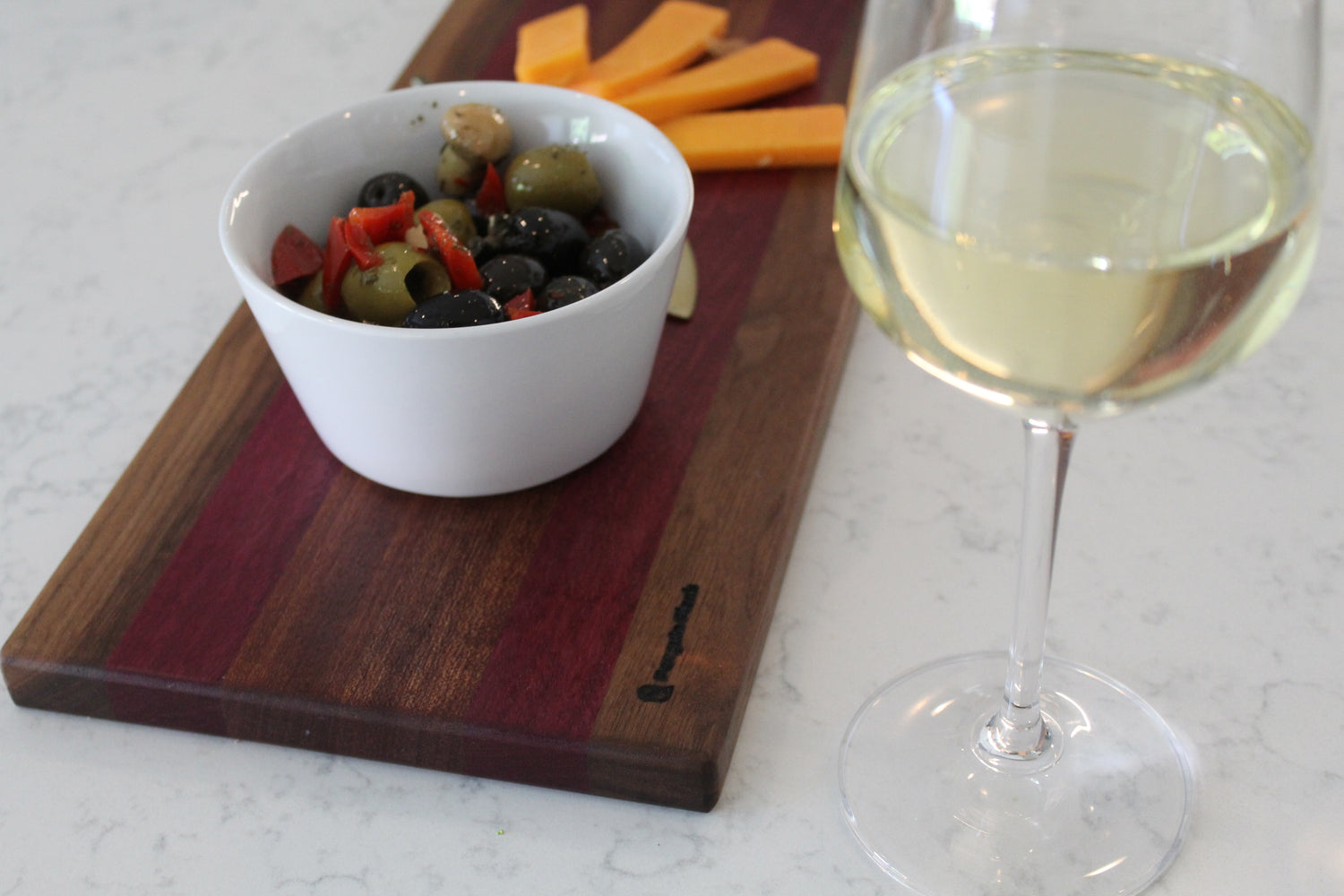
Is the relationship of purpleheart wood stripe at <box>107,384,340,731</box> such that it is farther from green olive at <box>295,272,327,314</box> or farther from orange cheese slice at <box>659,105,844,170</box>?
orange cheese slice at <box>659,105,844,170</box>

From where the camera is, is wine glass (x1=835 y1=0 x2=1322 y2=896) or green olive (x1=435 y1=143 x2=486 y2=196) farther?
green olive (x1=435 y1=143 x2=486 y2=196)

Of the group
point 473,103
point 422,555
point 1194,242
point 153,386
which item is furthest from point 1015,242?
point 153,386

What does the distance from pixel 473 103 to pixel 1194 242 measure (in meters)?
0.58

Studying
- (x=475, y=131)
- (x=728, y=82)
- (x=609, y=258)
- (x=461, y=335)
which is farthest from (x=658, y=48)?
(x=461, y=335)

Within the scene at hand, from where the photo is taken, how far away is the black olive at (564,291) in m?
0.78

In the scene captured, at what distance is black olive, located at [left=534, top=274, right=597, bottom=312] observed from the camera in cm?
78

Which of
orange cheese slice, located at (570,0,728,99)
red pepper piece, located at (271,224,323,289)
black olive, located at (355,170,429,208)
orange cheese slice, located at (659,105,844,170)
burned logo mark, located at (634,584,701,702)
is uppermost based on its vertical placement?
black olive, located at (355,170,429,208)

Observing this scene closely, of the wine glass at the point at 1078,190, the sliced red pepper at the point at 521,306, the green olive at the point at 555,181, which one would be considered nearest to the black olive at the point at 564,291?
the sliced red pepper at the point at 521,306

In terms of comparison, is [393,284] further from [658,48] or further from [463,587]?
Result: [658,48]

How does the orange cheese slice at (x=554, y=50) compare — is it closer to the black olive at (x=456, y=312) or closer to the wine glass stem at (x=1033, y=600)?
the black olive at (x=456, y=312)

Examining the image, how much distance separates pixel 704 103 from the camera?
45.7 inches

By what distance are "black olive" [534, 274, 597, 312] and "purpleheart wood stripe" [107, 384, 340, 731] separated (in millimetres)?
183

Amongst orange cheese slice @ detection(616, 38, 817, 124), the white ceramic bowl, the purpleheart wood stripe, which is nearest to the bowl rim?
the white ceramic bowl

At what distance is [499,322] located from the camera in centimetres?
75
